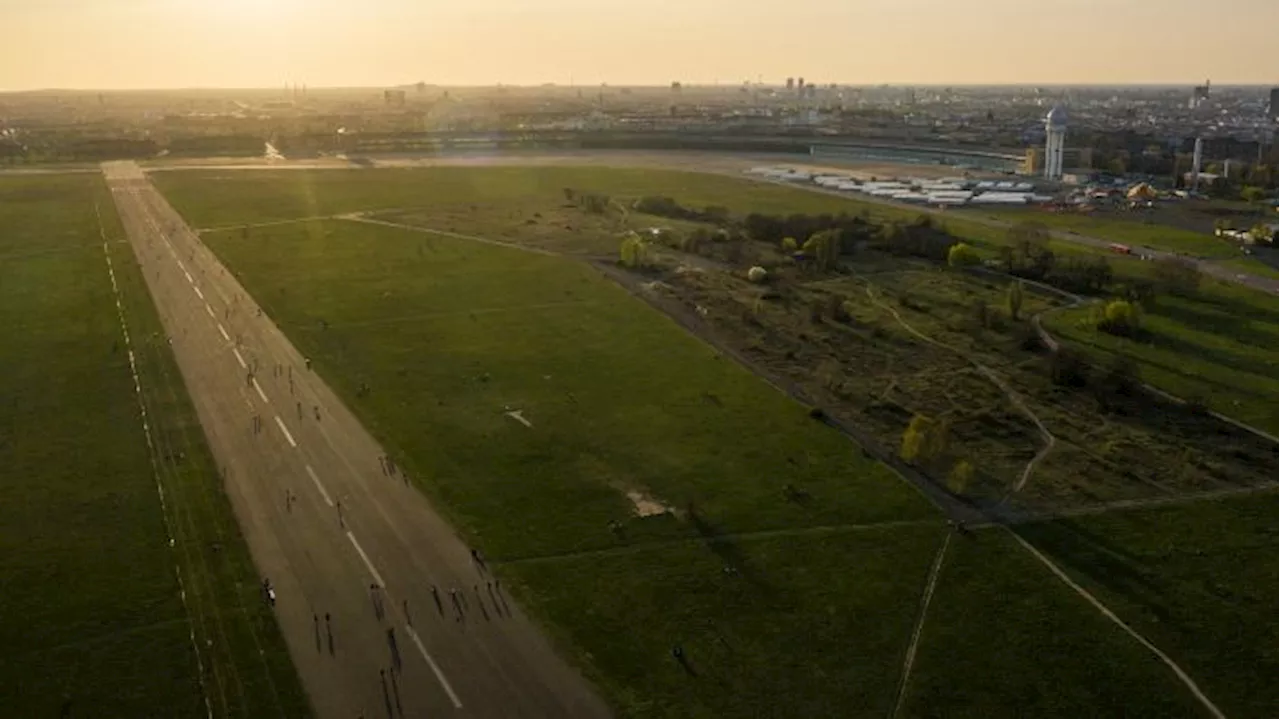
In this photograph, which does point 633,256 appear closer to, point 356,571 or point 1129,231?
point 356,571

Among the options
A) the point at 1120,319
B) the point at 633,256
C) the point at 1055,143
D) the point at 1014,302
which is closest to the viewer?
the point at 1120,319

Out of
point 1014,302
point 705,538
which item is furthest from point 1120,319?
point 705,538

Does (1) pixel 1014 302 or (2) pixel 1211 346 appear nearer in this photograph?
(2) pixel 1211 346

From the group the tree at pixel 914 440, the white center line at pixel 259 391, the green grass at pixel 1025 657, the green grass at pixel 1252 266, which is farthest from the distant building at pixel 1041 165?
the green grass at pixel 1025 657

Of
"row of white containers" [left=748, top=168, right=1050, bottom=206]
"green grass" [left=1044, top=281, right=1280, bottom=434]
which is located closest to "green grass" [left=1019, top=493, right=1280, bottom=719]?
"green grass" [left=1044, top=281, right=1280, bottom=434]

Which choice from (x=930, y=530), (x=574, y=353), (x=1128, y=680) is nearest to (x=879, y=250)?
(x=574, y=353)

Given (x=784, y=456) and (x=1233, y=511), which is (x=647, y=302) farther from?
(x=1233, y=511)
